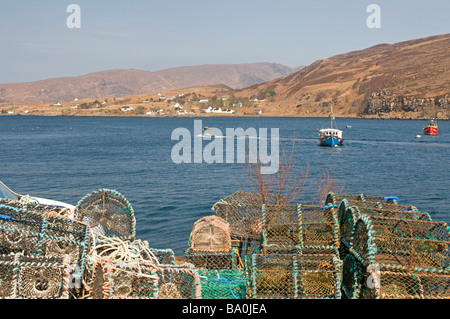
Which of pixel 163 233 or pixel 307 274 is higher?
pixel 307 274

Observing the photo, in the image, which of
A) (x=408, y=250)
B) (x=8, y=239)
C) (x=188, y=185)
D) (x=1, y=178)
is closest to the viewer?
(x=8, y=239)

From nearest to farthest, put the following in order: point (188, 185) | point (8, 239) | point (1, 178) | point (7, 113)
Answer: point (8, 239) < point (188, 185) < point (1, 178) < point (7, 113)

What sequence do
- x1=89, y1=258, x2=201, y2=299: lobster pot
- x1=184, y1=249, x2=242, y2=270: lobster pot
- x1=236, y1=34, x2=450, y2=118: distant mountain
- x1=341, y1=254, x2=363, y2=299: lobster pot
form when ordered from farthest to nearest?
1. x1=236, y1=34, x2=450, y2=118: distant mountain
2. x1=184, y1=249, x2=242, y2=270: lobster pot
3. x1=341, y1=254, x2=363, y2=299: lobster pot
4. x1=89, y1=258, x2=201, y2=299: lobster pot

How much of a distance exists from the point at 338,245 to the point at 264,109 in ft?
571

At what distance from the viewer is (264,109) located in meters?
180

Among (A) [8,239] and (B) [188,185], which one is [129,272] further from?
(B) [188,185]

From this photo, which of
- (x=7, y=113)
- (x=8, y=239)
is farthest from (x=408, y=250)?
(x=7, y=113)

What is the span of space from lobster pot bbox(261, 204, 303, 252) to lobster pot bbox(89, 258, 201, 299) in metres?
2.15

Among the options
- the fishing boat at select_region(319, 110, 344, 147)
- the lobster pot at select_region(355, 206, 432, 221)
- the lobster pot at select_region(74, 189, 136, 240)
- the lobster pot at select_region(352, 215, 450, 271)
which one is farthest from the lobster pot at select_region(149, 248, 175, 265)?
the fishing boat at select_region(319, 110, 344, 147)

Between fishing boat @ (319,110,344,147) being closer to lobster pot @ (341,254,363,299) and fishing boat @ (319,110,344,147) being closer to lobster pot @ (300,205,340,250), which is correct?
lobster pot @ (300,205,340,250)

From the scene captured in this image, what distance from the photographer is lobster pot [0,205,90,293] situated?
6109mm

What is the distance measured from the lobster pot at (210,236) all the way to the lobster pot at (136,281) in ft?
9.79

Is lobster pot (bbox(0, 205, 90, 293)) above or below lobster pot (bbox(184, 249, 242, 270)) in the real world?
above

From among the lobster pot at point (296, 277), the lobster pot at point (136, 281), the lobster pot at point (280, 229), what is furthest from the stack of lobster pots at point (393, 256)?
the lobster pot at point (136, 281)
